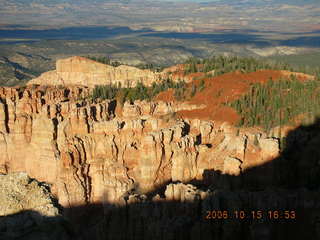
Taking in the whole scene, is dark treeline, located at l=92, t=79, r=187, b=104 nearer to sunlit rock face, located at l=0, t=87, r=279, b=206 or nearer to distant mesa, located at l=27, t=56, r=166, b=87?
distant mesa, located at l=27, t=56, r=166, b=87

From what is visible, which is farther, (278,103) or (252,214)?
(278,103)

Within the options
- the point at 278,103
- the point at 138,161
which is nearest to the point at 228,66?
the point at 278,103

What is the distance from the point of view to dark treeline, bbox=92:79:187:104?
159 ft

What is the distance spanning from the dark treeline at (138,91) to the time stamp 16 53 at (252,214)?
2295 centimetres

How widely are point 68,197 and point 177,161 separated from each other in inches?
332

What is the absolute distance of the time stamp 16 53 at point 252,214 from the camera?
24609 millimetres

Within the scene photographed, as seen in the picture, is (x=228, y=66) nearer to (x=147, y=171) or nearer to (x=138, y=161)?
(x=138, y=161)

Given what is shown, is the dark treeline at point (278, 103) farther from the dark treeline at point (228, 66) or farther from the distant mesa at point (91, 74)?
the distant mesa at point (91, 74)

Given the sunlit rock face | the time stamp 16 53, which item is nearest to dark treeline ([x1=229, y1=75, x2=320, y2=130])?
the sunlit rock face

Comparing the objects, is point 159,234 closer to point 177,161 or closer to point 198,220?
point 198,220

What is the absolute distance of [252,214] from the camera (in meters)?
25.1

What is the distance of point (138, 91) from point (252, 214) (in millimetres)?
27093

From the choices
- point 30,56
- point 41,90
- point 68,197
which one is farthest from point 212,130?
point 30,56

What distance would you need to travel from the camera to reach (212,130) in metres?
40.6
